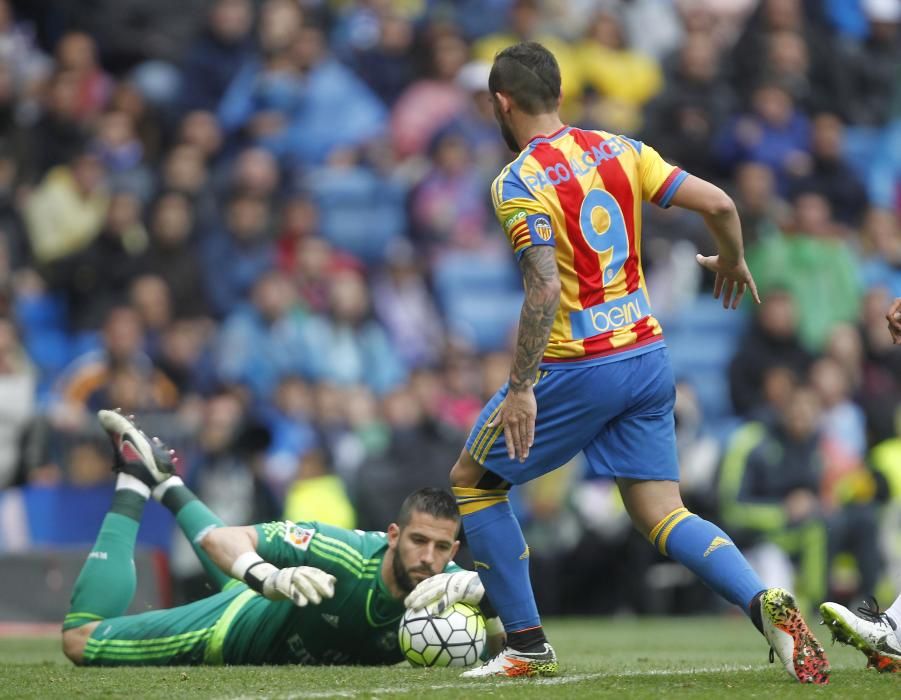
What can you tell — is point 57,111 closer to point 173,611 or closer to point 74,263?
point 74,263

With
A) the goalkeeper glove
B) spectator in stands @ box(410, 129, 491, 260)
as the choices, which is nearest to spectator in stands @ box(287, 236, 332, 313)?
spectator in stands @ box(410, 129, 491, 260)

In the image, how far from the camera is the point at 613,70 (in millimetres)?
16828

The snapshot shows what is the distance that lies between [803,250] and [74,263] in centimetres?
697

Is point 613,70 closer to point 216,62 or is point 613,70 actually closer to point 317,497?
point 216,62

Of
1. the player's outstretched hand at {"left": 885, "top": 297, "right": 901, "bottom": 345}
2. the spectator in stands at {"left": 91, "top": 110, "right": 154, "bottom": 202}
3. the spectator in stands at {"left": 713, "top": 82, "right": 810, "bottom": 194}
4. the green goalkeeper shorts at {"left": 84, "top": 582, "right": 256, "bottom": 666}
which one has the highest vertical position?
the spectator in stands at {"left": 91, "top": 110, "right": 154, "bottom": 202}

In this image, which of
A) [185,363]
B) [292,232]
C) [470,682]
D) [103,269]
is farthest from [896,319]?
[292,232]

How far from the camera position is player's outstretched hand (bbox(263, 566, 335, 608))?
607 cm

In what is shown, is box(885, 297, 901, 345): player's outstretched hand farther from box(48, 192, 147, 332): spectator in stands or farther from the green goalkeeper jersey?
box(48, 192, 147, 332): spectator in stands

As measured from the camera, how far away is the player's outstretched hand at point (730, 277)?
619cm

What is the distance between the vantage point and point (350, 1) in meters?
16.9

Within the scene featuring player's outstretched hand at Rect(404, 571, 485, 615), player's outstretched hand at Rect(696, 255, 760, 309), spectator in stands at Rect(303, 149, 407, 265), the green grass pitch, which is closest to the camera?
the green grass pitch

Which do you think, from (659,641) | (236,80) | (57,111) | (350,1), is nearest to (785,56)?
(350,1)

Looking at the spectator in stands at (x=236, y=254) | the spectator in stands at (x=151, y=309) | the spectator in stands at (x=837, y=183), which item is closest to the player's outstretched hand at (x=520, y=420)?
the spectator in stands at (x=151, y=309)

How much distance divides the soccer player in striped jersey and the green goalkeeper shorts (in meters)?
1.65
